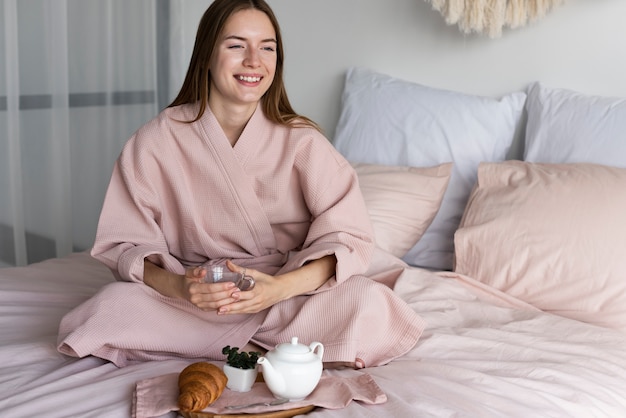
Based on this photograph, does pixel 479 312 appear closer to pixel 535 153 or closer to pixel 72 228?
pixel 535 153

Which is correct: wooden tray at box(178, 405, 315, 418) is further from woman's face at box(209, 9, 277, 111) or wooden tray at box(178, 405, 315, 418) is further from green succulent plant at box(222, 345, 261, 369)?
woman's face at box(209, 9, 277, 111)

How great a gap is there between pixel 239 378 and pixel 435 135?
139 cm

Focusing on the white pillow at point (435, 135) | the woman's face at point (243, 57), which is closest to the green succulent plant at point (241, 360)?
the woman's face at point (243, 57)

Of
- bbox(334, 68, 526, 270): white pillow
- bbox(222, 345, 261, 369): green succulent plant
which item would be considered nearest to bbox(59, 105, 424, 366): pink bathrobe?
bbox(222, 345, 261, 369): green succulent plant

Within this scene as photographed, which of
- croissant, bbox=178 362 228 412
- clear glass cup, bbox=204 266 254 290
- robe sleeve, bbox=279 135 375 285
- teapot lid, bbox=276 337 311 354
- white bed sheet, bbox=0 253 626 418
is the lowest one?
white bed sheet, bbox=0 253 626 418

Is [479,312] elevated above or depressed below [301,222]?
below

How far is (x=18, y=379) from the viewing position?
167 centimetres

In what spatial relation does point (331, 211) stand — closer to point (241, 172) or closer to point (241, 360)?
point (241, 172)

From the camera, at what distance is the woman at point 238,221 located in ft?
6.08

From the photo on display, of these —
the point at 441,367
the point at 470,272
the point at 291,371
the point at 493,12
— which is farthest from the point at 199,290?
the point at 493,12

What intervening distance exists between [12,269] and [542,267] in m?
1.42

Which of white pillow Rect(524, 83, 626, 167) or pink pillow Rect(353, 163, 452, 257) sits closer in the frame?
white pillow Rect(524, 83, 626, 167)

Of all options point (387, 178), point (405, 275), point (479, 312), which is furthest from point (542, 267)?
point (387, 178)

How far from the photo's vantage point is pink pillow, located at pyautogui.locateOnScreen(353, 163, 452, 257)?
254 centimetres
